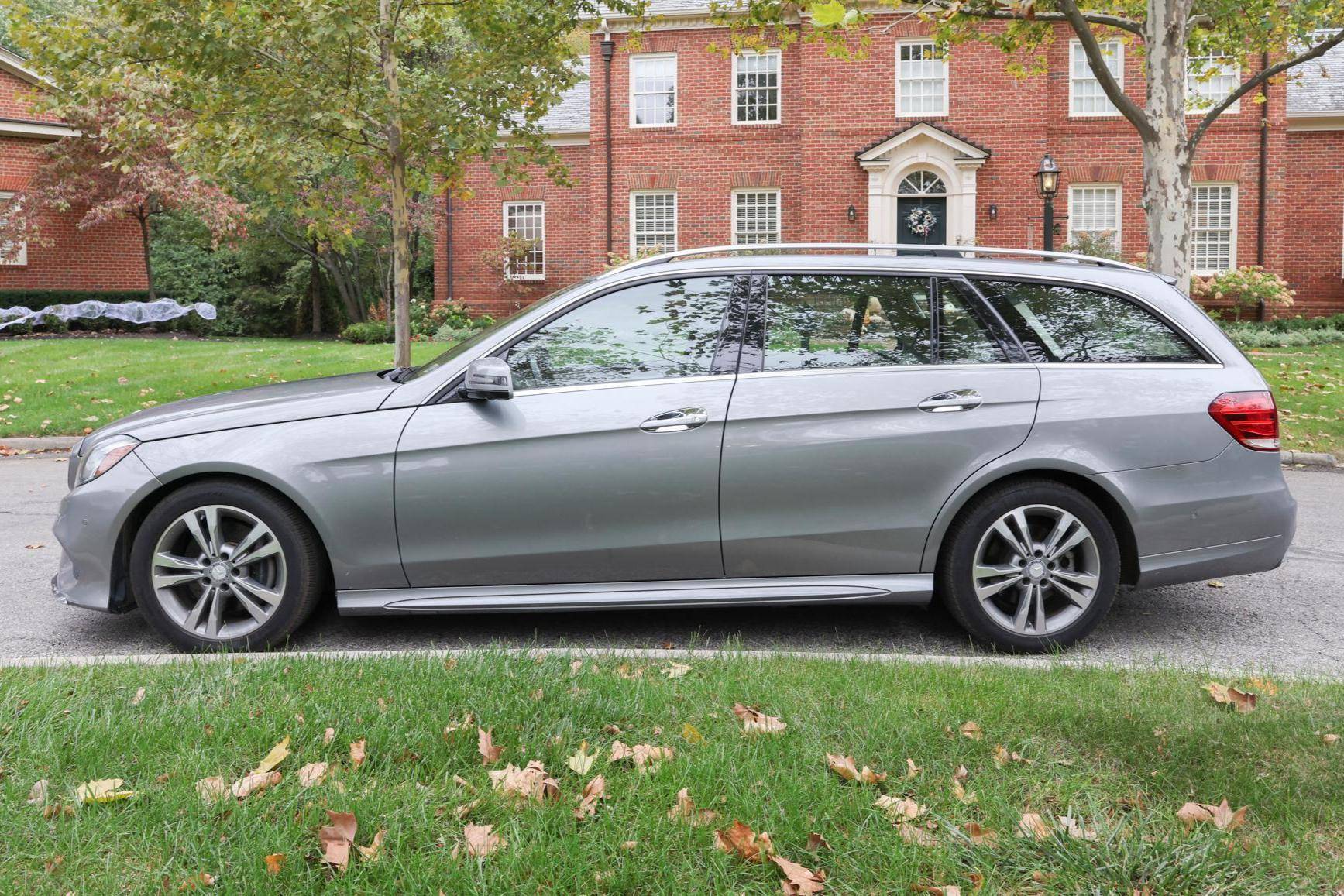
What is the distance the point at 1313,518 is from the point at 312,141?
374 inches

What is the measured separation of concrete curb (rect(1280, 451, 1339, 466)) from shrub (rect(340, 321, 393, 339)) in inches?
705

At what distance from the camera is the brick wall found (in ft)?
83.1

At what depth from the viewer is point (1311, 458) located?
34.2 ft

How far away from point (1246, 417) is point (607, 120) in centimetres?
2315

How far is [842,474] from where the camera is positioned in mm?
4430

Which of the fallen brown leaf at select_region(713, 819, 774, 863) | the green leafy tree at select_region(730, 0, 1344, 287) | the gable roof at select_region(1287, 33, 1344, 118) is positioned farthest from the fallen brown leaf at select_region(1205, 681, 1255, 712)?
the gable roof at select_region(1287, 33, 1344, 118)

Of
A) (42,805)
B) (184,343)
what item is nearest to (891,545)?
(42,805)

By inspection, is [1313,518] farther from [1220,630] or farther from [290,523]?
[290,523]

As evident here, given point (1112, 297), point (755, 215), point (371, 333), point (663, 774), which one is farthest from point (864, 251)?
point (755, 215)

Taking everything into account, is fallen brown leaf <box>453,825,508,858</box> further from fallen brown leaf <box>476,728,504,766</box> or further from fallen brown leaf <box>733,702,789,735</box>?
fallen brown leaf <box>733,702,789,735</box>

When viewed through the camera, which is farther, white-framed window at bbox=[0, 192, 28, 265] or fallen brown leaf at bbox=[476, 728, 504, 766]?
white-framed window at bbox=[0, 192, 28, 265]

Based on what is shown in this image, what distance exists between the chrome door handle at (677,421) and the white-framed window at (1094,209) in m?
22.4

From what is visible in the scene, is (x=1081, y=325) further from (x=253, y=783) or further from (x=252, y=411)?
(x=253, y=783)

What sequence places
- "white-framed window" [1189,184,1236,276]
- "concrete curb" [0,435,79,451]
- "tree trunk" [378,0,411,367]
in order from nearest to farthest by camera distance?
"tree trunk" [378,0,411,367] < "concrete curb" [0,435,79,451] < "white-framed window" [1189,184,1236,276]
